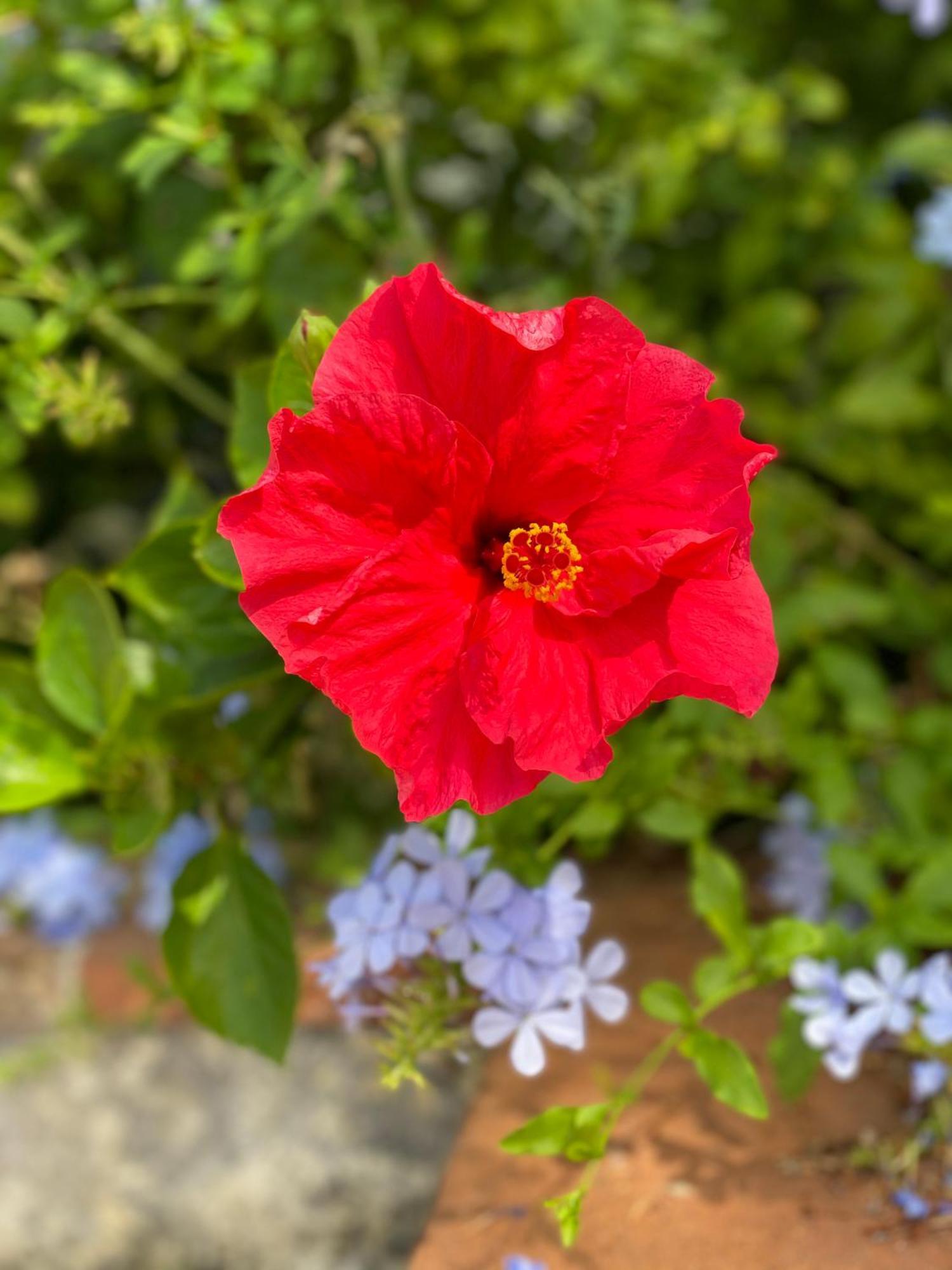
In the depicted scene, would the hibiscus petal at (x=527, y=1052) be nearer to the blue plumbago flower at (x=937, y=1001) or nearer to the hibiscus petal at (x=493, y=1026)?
the hibiscus petal at (x=493, y=1026)

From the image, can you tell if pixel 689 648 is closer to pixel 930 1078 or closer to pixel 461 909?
pixel 461 909

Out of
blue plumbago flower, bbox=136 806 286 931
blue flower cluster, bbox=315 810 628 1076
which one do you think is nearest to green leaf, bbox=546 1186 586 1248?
blue flower cluster, bbox=315 810 628 1076

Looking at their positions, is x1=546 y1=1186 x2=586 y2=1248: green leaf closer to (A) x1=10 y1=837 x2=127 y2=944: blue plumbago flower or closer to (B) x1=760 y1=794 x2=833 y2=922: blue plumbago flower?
(B) x1=760 y1=794 x2=833 y2=922: blue plumbago flower

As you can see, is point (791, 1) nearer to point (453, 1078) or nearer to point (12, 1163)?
point (453, 1078)

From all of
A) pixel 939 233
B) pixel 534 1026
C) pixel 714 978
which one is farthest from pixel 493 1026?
pixel 939 233

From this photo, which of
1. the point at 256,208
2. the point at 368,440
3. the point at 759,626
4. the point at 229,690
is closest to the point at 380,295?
the point at 368,440

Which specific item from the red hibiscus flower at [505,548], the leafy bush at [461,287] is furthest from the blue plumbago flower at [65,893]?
the red hibiscus flower at [505,548]
